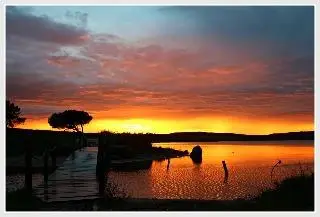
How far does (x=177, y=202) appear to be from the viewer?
44.7ft

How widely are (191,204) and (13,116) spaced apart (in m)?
41.2

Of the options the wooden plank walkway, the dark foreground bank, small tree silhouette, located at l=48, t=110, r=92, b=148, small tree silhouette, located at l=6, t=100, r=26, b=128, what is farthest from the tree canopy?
the dark foreground bank

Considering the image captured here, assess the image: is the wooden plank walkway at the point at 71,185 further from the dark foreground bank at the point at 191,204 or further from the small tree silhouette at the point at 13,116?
the small tree silhouette at the point at 13,116

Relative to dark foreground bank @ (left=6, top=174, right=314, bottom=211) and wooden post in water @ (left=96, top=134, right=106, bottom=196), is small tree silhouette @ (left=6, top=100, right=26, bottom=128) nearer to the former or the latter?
wooden post in water @ (left=96, top=134, right=106, bottom=196)

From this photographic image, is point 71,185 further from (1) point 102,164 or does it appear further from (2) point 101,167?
(1) point 102,164

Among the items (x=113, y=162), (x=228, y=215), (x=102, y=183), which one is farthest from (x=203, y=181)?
(x=228, y=215)

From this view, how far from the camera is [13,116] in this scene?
51.3m

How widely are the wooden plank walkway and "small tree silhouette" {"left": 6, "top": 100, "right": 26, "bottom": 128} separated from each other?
101 feet

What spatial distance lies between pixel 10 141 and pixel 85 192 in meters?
26.0

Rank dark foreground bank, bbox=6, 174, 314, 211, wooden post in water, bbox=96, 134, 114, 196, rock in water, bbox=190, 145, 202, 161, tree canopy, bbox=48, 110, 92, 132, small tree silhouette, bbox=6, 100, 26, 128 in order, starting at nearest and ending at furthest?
1. dark foreground bank, bbox=6, 174, 314, 211
2. wooden post in water, bbox=96, 134, 114, 196
3. small tree silhouette, bbox=6, 100, 26, 128
4. rock in water, bbox=190, 145, 202, 161
5. tree canopy, bbox=48, 110, 92, 132

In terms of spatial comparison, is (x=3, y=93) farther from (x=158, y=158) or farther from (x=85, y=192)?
(x=158, y=158)

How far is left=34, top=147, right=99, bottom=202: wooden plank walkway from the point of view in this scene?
44.6ft

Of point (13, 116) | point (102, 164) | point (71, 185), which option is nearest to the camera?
point (71, 185)

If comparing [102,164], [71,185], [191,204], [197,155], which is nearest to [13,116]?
[197,155]
